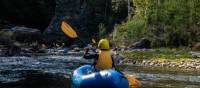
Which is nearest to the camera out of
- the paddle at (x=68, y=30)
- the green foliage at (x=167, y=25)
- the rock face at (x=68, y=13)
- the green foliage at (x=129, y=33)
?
the paddle at (x=68, y=30)

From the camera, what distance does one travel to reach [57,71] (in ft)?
77.9

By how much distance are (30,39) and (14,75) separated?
26563 mm

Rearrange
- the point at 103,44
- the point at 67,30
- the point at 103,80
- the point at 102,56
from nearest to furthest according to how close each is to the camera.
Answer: the point at 103,80 → the point at 102,56 → the point at 103,44 → the point at 67,30

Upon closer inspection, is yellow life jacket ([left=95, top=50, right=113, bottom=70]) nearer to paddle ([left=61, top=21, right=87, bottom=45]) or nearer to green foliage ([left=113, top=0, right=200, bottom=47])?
paddle ([left=61, top=21, right=87, bottom=45])

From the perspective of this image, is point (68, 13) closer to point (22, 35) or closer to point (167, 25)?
point (22, 35)

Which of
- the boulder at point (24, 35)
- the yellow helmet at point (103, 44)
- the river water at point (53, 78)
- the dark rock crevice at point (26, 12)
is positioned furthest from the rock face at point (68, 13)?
the yellow helmet at point (103, 44)

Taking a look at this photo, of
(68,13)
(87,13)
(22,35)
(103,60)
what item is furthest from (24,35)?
(103,60)

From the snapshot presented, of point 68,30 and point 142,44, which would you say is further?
point 142,44

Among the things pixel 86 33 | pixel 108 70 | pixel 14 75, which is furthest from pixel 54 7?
pixel 108 70

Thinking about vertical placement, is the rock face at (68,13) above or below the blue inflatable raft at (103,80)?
below

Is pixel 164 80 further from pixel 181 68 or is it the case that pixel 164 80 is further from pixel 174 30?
pixel 174 30

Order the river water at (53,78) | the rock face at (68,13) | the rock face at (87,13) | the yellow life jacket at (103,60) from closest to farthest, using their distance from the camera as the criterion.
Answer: the yellow life jacket at (103,60) < the river water at (53,78) < the rock face at (87,13) < the rock face at (68,13)

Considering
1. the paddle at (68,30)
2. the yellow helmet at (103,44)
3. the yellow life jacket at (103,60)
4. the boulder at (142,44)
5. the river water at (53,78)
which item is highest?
Result: the paddle at (68,30)

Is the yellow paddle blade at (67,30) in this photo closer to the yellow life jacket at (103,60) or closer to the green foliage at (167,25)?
the yellow life jacket at (103,60)
